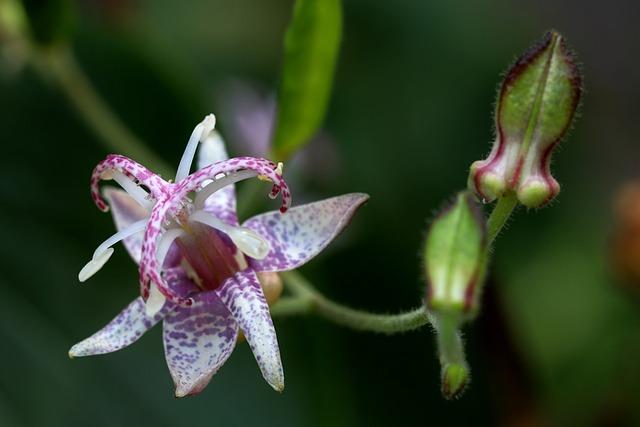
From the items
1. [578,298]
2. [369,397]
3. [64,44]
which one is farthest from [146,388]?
[578,298]

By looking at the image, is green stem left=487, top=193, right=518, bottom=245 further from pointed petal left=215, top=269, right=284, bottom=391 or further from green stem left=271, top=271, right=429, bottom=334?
pointed petal left=215, top=269, right=284, bottom=391

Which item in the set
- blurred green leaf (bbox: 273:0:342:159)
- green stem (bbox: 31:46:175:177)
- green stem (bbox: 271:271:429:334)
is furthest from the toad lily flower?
green stem (bbox: 31:46:175:177)

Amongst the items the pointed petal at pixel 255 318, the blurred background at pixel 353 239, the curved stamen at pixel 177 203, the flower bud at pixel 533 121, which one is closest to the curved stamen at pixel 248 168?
the curved stamen at pixel 177 203

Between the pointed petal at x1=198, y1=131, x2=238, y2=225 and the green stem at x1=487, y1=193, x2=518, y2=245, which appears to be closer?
the green stem at x1=487, y1=193, x2=518, y2=245

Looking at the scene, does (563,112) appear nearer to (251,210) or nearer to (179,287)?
(179,287)

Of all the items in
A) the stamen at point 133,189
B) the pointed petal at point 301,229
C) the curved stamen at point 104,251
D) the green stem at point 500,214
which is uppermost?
the stamen at point 133,189

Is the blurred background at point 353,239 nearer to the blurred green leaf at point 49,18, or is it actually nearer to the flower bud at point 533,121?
the blurred green leaf at point 49,18

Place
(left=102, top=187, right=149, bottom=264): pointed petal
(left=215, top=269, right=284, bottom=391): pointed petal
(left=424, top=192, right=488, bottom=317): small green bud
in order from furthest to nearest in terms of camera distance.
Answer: (left=102, top=187, right=149, bottom=264): pointed petal < (left=215, top=269, right=284, bottom=391): pointed petal < (left=424, top=192, right=488, bottom=317): small green bud
